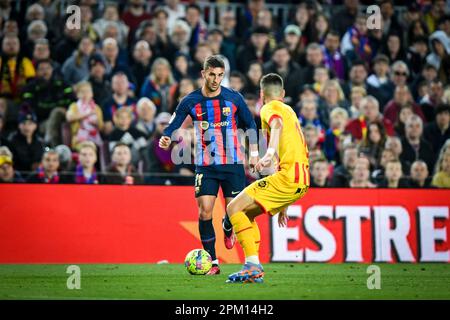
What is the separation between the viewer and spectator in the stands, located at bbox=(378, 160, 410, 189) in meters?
15.7

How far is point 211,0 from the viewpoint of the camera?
2034 cm

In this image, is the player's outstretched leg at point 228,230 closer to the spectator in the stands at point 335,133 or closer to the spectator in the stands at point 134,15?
the spectator in the stands at point 335,133

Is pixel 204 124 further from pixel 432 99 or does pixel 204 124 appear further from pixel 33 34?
pixel 432 99

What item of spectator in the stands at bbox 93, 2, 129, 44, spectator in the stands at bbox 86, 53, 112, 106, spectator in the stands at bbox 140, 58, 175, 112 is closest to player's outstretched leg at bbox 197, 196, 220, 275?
spectator in the stands at bbox 140, 58, 175, 112

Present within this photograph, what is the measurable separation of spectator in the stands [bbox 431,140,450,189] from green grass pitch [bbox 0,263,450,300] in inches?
94.4

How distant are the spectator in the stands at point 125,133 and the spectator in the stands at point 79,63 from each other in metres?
1.30

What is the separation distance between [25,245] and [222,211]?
307 cm

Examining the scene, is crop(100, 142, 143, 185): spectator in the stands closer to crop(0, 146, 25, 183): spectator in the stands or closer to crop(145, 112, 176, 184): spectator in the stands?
crop(145, 112, 176, 184): spectator in the stands

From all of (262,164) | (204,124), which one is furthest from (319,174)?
(262,164)

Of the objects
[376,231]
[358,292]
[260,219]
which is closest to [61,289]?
[358,292]

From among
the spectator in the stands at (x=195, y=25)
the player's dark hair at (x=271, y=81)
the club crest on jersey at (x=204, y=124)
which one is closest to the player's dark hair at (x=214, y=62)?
the club crest on jersey at (x=204, y=124)

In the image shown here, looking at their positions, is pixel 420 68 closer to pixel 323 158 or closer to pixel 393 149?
pixel 393 149

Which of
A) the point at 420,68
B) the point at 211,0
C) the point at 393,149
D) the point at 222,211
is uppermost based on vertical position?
the point at 211,0

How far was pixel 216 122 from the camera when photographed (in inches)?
454
